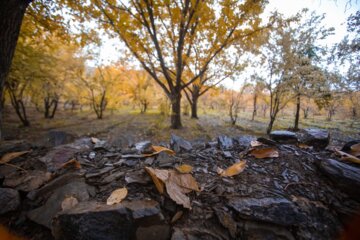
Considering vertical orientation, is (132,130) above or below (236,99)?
below

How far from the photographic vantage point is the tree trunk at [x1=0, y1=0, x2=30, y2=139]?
7.34 feet

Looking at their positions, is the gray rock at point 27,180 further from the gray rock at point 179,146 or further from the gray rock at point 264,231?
the gray rock at point 264,231

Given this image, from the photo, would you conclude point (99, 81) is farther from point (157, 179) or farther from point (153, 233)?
point (153, 233)

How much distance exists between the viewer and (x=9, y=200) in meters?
1.75

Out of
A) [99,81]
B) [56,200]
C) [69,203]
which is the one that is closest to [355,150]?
[69,203]

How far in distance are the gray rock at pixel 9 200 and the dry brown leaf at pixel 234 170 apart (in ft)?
8.15

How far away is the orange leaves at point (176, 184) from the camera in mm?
1633

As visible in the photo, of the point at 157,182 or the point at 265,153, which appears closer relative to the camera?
the point at 157,182

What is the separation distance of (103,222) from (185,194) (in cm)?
84

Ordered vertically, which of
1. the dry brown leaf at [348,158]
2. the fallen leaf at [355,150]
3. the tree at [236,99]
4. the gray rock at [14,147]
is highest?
the tree at [236,99]

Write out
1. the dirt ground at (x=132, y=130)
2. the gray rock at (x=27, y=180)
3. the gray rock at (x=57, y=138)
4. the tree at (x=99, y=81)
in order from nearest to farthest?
the gray rock at (x=27, y=180)
the gray rock at (x=57, y=138)
the dirt ground at (x=132, y=130)
the tree at (x=99, y=81)

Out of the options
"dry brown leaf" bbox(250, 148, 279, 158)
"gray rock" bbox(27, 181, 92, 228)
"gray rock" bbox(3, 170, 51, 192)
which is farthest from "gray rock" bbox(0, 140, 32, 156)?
"dry brown leaf" bbox(250, 148, 279, 158)

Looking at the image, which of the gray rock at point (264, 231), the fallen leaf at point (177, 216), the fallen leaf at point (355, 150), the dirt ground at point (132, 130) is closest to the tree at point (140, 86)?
the dirt ground at point (132, 130)

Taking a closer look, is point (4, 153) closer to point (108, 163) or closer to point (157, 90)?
point (108, 163)
